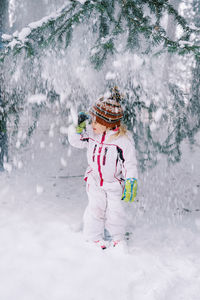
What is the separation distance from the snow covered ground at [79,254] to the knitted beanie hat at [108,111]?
1500 millimetres

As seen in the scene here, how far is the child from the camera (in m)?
2.79

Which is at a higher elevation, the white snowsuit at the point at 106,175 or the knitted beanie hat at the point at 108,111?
the knitted beanie hat at the point at 108,111

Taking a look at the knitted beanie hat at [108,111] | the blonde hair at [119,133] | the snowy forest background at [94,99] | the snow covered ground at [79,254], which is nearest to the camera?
the snow covered ground at [79,254]

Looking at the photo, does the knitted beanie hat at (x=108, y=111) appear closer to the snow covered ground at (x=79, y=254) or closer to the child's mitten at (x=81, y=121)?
the child's mitten at (x=81, y=121)

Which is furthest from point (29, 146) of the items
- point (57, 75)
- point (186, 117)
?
point (186, 117)

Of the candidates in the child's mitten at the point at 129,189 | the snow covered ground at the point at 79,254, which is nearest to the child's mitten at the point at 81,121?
the child's mitten at the point at 129,189

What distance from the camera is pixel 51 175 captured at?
19.3ft

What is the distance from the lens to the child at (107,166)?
279 cm

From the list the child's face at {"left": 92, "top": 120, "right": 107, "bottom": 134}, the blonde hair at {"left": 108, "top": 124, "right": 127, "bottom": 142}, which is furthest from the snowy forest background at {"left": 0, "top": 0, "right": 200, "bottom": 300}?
the child's face at {"left": 92, "top": 120, "right": 107, "bottom": 134}

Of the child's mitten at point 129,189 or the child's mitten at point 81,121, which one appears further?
the child's mitten at point 81,121

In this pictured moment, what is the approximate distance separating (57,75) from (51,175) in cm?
290

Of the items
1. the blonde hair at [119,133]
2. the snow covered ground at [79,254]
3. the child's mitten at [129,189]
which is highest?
the blonde hair at [119,133]

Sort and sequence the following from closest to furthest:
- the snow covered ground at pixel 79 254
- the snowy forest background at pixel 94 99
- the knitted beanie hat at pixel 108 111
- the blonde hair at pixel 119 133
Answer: the snow covered ground at pixel 79 254 < the snowy forest background at pixel 94 99 < the knitted beanie hat at pixel 108 111 < the blonde hair at pixel 119 133

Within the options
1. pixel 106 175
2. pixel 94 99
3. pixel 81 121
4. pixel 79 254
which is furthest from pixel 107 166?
pixel 94 99
